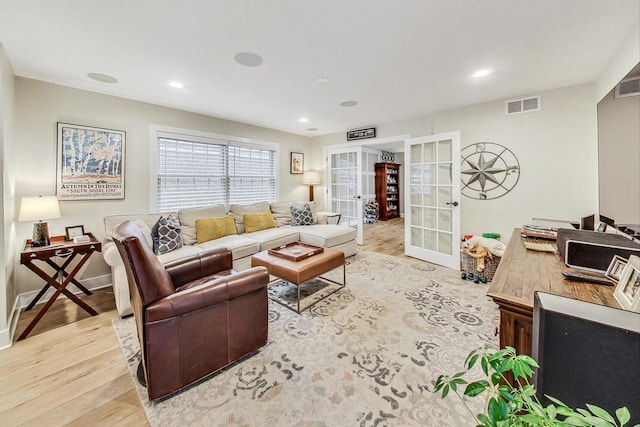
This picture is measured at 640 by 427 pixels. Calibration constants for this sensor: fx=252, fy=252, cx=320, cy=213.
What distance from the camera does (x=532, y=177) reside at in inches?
128

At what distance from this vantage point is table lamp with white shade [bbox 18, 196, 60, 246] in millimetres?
2264

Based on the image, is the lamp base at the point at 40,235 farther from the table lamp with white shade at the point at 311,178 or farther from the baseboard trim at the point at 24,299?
the table lamp with white shade at the point at 311,178

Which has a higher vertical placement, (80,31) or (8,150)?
(80,31)

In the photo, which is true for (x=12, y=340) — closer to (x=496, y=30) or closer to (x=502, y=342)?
(x=502, y=342)

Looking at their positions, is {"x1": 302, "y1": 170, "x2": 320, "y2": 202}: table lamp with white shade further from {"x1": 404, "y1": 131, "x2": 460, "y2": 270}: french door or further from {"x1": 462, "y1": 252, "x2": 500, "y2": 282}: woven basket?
{"x1": 462, "y1": 252, "x2": 500, "y2": 282}: woven basket

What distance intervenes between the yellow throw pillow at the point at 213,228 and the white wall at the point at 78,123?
2.56 feet

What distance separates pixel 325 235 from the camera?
149 inches

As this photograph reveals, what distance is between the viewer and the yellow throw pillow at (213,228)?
3.38 metres

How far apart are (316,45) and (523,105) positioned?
2884 mm

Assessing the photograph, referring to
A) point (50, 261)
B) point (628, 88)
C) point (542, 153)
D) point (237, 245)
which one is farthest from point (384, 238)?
point (50, 261)

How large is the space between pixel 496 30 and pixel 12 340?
14.8ft

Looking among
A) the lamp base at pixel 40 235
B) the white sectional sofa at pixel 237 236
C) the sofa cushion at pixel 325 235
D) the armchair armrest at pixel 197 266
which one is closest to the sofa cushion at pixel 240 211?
the white sectional sofa at pixel 237 236

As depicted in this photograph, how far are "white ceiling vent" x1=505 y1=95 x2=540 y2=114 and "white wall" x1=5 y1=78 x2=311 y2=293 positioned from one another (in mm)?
4401

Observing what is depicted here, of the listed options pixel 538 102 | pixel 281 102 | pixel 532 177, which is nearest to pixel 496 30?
pixel 538 102
